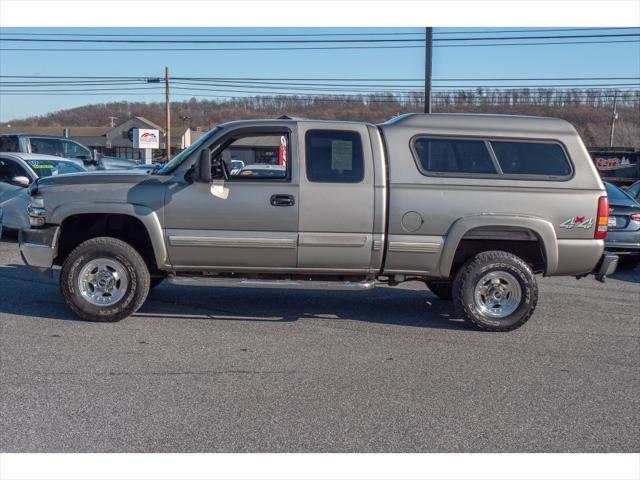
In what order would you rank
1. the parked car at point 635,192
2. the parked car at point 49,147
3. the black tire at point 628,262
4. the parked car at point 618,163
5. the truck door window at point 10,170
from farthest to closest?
the parked car at point 618,163 < the parked car at point 49,147 < the truck door window at point 10,170 < the parked car at point 635,192 < the black tire at point 628,262

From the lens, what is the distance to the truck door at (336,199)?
6.55 metres

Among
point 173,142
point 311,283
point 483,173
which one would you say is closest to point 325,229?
point 311,283

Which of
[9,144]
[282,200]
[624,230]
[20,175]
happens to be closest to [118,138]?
[9,144]

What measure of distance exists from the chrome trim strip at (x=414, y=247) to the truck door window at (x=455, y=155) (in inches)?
31.7

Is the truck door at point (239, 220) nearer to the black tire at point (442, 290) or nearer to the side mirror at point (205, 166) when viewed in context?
the side mirror at point (205, 166)

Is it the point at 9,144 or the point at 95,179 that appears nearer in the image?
the point at 95,179

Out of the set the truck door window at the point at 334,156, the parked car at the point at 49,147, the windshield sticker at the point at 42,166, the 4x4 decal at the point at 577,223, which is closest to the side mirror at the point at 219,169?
the truck door window at the point at 334,156

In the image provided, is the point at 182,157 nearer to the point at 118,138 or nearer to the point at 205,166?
the point at 205,166

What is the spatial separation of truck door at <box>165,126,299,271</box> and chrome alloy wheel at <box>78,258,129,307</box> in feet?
1.91

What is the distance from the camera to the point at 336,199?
6.55 m

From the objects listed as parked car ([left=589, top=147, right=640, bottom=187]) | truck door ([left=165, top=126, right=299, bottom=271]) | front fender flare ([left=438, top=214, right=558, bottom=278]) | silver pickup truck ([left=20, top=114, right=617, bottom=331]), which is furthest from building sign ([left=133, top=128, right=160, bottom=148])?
front fender flare ([left=438, top=214, right=558, bottom=278])

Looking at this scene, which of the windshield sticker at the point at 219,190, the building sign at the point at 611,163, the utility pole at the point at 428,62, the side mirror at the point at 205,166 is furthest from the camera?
the building sign at the point at 611,163

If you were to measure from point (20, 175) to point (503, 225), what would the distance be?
10.1m

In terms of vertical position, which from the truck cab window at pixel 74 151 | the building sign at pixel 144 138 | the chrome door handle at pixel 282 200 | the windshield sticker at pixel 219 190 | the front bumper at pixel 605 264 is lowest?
the front bumper at pixel 605 264
